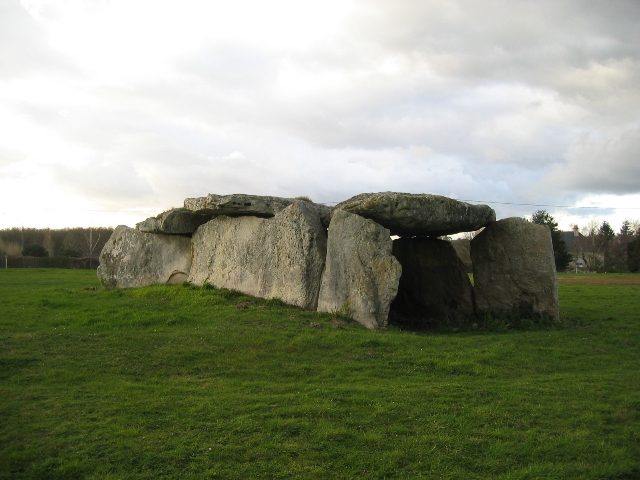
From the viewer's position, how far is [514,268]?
53.9ft

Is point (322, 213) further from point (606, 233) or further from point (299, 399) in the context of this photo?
point (606, 233)

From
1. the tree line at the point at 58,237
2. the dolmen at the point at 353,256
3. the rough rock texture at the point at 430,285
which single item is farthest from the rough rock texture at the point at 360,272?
the tree line at the point at 58,237

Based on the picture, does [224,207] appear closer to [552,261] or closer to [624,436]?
[552,261]

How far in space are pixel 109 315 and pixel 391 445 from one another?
356 inches

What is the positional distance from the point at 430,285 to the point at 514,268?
2725mm

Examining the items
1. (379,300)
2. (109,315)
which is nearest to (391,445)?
Answer: (379,300)

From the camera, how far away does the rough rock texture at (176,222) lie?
Result: 18.6 m

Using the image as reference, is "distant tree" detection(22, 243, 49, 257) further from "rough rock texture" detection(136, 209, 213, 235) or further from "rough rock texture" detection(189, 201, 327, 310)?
"rough rock texture" detection(189, 201, 327, 310)

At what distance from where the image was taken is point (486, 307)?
16984 mm

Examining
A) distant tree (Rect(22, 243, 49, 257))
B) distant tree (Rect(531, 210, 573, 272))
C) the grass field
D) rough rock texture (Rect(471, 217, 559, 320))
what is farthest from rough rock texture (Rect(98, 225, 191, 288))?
distant tree (Rect(531, 210, 573, 272))

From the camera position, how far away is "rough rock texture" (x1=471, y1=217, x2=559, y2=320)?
15961mm

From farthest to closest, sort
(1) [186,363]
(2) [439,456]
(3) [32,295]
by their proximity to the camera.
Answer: (3) [32,295] → (1) [186,363] → (2) [439,456]

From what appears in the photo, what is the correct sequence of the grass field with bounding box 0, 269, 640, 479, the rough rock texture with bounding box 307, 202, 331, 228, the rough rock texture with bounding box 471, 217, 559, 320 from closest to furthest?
the grass field with bounding box 0, 269, 640, 479 < the rough rock texture with bounding box 471, 217, 559, 320 < the rough rock texture with bounding box 307, 202, 331, 228

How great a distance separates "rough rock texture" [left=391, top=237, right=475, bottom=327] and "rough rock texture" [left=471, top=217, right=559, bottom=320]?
21.8 inches
